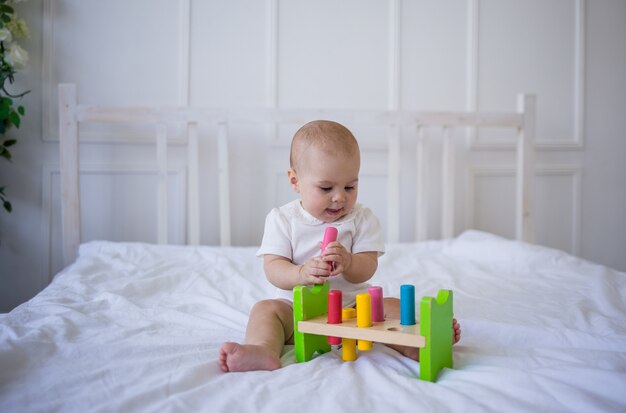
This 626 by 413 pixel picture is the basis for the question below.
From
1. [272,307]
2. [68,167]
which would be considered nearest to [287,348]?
[272,307]

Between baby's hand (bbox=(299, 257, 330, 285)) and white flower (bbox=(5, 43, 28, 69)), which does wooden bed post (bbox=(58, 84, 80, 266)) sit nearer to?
white flower (bbox=(5, 43, 28, 69))

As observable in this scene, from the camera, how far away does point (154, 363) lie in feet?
3.08

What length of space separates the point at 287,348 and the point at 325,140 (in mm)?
414

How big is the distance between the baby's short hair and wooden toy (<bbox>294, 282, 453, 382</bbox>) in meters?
0.26

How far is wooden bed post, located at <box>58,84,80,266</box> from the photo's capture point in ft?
6.64

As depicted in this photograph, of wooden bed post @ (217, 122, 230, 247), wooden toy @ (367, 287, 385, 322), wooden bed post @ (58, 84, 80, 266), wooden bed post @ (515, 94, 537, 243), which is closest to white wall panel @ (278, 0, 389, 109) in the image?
wooden bed post @ (217, 122, 230, 247)

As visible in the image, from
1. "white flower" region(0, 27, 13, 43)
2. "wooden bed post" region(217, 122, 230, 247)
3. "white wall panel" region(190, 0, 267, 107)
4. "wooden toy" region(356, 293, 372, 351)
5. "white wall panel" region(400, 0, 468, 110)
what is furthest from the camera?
"white wall panel" region(400, 0, 468, 110)

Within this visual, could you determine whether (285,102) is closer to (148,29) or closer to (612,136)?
(148,29)

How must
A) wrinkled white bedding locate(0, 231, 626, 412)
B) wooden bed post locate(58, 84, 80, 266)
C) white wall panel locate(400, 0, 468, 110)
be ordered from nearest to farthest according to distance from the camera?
wrinkled white bedding locate(0, 231, 626, 412), wooden bed post locate(58, 84, 80, 266), white wall panel locate(400, 0, 468, 110)

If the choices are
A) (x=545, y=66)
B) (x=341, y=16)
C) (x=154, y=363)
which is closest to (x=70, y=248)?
(x=154, y=363)

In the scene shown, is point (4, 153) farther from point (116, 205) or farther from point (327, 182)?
point (327, 182)

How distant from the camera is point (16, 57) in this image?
1953 millimetres

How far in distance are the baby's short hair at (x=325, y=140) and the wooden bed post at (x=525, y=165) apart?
1420 mm

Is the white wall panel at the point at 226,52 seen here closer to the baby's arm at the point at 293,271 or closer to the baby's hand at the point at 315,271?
the baby's arm at the point at 293,271
